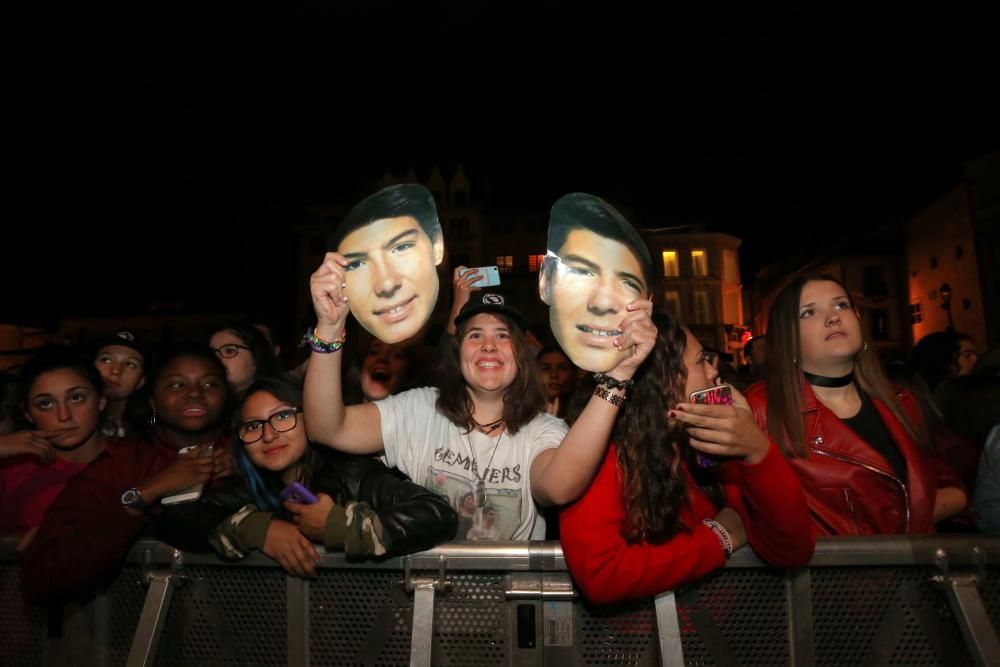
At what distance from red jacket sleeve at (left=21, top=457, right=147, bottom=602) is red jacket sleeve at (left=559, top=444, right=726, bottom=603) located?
173cm

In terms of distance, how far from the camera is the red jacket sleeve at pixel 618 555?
1.98 metres

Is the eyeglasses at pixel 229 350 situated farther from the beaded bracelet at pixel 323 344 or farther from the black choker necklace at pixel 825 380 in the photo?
the black choker necklace at pixel 825 380

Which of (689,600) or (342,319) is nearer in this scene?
(689,600)

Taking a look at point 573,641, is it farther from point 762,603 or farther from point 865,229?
point 865,229

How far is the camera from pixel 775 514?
200 centimetres

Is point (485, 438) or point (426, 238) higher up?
point (426, 238)

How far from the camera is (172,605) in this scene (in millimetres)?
2248

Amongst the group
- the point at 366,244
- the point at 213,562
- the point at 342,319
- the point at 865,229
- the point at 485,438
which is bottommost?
the point at 213,562

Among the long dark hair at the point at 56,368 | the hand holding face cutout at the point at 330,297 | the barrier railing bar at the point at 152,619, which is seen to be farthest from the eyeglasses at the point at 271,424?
the long dark hair at the point at 56,368

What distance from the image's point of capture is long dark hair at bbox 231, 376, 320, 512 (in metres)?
2.68

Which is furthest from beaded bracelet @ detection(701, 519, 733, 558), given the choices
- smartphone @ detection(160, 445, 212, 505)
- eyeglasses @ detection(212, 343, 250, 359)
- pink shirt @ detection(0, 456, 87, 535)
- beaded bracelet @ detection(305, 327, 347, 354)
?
eyeglasses @ detection(212, 343, 250, 359)

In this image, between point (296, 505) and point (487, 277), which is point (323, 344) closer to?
point (296, 505)

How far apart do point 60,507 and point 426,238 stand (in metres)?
1.91

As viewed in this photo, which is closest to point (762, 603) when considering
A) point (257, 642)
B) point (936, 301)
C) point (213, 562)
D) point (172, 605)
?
point (257, 642)
